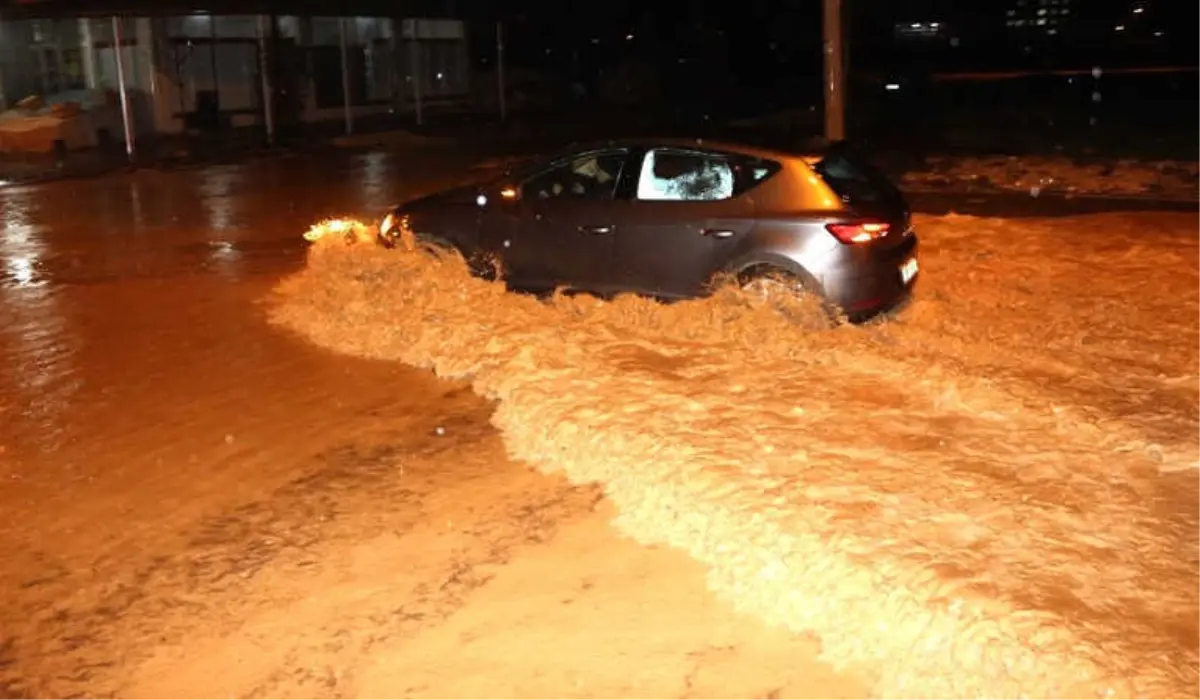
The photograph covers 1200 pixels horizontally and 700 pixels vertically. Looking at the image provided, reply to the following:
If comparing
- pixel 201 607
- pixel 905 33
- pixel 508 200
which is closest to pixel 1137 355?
pixel 508 200

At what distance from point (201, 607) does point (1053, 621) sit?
3397mm

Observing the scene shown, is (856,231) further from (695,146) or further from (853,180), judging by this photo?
(695,146)

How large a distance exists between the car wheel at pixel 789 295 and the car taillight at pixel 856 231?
41 centimetres

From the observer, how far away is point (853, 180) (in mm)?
8836

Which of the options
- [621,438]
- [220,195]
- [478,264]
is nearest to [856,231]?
[621,438]

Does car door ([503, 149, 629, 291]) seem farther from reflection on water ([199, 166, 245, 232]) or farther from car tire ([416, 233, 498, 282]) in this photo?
reflection on water ([199, 166, 245, 232])

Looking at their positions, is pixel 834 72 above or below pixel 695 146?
above

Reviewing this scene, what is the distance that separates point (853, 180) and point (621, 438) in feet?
11.5

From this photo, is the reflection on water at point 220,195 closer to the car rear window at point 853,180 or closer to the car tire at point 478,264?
the car tire at point 478,264

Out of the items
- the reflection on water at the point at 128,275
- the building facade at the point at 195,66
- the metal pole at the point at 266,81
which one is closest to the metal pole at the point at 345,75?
the building facade at the point at 195,66

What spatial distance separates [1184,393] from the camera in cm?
728

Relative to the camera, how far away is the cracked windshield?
448 cm

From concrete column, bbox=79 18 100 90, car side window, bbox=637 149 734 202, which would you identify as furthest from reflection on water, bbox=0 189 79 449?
concrete column, bbox=79 18 100 90

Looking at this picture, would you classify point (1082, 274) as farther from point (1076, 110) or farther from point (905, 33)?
point (905, 33)
